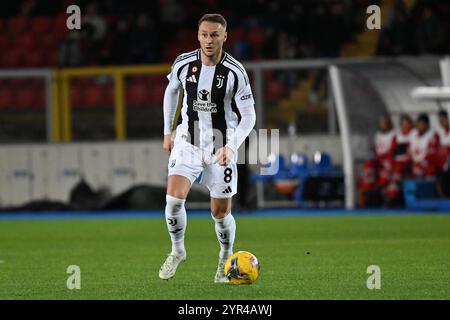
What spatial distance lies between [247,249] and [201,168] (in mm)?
3769

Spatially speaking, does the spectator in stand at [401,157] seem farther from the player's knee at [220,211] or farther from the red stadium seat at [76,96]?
the player's knee at [220,211]

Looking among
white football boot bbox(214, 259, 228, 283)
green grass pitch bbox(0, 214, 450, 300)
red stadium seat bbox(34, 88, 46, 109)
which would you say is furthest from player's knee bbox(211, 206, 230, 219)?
red stadium seat bbox(34, 88, 46, 109)

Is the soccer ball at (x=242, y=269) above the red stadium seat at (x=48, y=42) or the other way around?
the other way around

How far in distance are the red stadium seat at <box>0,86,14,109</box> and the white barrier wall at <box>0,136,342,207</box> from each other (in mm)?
802

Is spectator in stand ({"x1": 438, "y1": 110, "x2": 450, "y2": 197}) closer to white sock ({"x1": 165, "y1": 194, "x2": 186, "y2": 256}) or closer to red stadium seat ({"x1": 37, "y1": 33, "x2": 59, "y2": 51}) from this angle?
white sock ({"x1": 165, "y1": 194, "x2": 186, "y2": 256})

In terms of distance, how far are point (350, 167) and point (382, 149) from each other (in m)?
0.64

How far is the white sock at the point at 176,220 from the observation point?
950cm

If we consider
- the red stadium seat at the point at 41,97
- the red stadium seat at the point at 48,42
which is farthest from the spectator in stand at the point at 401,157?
the red stadium seat at the point at 48,42

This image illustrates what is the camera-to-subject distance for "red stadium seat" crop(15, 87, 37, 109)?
22169 millimetres

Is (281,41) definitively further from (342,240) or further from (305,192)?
(342,240)

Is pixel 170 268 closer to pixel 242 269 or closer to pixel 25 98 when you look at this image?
pixel 242 269

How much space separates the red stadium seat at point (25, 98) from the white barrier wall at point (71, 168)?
772 millimetres
